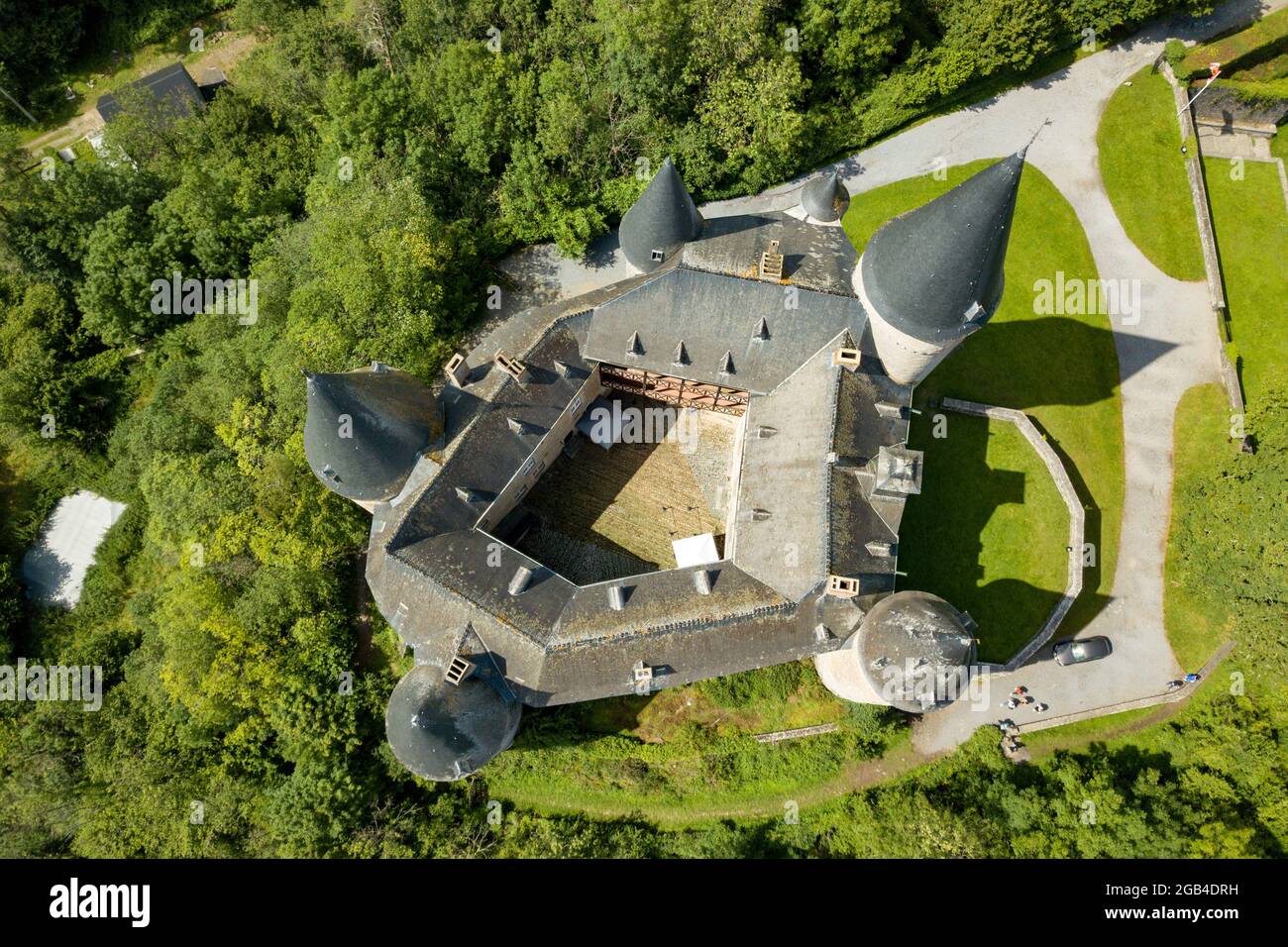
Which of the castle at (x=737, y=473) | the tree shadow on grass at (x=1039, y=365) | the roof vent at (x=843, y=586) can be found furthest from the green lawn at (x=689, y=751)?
the tree shadow on grass at (x=1039, y=365)

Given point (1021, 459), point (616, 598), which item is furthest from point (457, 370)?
point (1021, 459)

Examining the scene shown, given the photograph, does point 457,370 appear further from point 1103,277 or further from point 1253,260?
point 1253,260

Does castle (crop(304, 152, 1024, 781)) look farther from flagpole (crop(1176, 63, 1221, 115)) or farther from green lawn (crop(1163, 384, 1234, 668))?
flagpole (crop(1176, 63, 1221, 115))

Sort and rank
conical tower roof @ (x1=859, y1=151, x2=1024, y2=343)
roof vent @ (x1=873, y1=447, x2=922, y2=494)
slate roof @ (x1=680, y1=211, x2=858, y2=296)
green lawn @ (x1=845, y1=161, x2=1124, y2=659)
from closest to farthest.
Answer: conical tower roof @ (x1=859, y1=151, x2=1024, y2=343), roof vent @ (x1=873, y1=447, x2=922, y2=494), slate roof @ (x1=680, y1=211, x2=858, y2=296), green lawn @ (x1=845, y1=161, x2=1124, y2=659)

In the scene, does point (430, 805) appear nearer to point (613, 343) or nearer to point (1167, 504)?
point (613, 343)

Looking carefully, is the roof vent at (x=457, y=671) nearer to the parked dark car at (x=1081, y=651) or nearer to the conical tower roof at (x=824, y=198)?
the conical tower roof at (x=824, y=198)

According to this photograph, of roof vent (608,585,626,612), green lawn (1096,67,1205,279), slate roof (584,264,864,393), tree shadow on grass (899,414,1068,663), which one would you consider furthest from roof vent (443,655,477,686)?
green lawn (1096,67,1205,279)
